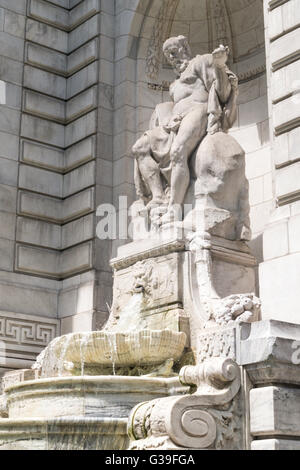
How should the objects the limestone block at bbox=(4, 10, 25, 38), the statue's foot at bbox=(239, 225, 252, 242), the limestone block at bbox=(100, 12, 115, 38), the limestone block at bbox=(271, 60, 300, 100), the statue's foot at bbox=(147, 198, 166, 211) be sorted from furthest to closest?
the limestone block at bbox=(100, 12, 115, 38) → the limestone block at bbox=(4, 10, 25, 38) → the statue's foot at bbox=(147, 198, 166, 211) → the statue's foot at bbox=(239, 225, 252, 242) → the limestone block at bbox=(271, 60, 300, 100)

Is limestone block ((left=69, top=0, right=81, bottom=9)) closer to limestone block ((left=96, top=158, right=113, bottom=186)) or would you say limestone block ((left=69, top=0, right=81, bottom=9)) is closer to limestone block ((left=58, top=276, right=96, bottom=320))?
limestone block ((left=96, top=158, right=113, bottom=186))

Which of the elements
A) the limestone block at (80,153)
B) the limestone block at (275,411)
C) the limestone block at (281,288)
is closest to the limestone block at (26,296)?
the limestone block at (80,153)

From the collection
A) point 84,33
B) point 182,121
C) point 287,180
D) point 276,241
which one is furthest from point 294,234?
point 84,33

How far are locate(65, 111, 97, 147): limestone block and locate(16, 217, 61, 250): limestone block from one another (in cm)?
200

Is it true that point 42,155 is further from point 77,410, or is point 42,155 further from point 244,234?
point 77,410

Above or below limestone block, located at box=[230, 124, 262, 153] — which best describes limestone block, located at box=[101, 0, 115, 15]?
above

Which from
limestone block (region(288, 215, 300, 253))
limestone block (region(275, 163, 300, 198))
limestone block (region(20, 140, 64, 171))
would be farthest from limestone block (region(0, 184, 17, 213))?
limestone block (region(288, 215, 300, 253))

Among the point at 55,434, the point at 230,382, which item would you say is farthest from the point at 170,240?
the point at 230,382

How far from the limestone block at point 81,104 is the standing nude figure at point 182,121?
3.03 m

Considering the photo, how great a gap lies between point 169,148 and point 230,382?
7546 millimetres

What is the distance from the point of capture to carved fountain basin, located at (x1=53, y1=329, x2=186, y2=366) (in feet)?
35.4

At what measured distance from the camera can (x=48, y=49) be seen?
18250mm

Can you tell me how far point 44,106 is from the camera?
17.8 m

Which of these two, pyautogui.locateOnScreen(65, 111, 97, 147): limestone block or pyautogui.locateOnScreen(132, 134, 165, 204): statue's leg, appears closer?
pyautogui.locateOnScreen(132, 134, 165, 204): statue's leg
